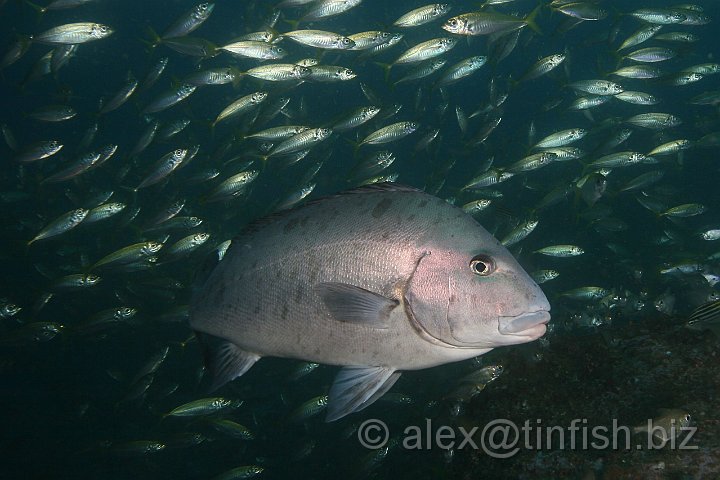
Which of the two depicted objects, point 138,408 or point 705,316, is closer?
point 705,316

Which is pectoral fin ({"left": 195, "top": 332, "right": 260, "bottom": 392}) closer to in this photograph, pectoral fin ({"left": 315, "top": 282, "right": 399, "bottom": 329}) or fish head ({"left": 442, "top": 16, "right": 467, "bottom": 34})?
pectoral fin ({"left": 315, "top": 282, "right": 399, "bottom": 329})

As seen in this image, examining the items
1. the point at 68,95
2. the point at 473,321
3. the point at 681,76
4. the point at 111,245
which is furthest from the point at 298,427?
the point at 681,76

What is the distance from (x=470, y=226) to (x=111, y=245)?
1059cm

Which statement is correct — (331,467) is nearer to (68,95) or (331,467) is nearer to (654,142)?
(68,95)

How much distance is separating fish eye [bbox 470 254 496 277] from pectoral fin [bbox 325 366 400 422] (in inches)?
26.6

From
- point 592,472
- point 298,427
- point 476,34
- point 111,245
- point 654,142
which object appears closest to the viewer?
point 592,472

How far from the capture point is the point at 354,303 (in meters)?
2.07

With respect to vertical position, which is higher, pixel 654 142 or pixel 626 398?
pixel 626 398

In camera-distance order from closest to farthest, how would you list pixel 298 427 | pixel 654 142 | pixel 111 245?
pixel 298 427 → pixel 111 245 → pixel 654 142

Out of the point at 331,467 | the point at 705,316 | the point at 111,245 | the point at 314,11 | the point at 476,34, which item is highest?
the point at 314,11

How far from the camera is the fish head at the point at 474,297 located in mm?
1975

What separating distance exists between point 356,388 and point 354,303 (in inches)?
18.7

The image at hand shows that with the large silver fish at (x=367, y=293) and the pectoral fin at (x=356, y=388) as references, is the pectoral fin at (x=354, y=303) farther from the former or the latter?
the pectoral fin at (x=356, y=388)

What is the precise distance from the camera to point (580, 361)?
391cm
